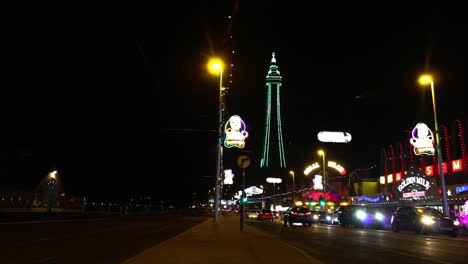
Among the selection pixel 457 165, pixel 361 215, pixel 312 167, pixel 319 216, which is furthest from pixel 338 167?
pixel 361 215

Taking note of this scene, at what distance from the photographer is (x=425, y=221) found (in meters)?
21.1

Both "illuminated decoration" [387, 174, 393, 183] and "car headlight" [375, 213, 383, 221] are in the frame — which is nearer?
"car headlight" [375, 213, 383, 221]

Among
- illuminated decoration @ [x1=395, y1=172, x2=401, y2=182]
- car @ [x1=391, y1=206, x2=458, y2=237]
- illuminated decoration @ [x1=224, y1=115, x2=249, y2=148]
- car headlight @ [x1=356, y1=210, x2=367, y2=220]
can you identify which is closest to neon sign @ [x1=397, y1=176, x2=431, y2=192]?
illuminated decoration @ [x1=395, y1=172, x2=401, y2=182]

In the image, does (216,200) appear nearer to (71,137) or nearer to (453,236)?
(453,236)

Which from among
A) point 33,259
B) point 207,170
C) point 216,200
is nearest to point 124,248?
point 33,259

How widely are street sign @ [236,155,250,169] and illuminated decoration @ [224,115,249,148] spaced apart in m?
10.1

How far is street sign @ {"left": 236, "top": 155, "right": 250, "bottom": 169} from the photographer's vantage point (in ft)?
51.3

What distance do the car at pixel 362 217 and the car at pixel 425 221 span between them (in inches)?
272

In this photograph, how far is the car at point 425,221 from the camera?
2055cm

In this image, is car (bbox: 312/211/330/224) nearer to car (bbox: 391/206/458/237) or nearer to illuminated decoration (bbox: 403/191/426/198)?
illuminated decoration (bbox: 403/191/426/198)

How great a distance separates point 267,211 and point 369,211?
68.4 feet

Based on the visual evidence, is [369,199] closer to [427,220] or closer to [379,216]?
[379,216]

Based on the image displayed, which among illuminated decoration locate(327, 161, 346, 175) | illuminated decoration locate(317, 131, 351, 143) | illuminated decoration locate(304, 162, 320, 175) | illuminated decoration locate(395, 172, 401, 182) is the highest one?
illuminated decoration locate(317, 131, 351, 143)

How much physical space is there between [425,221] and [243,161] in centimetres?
1140
